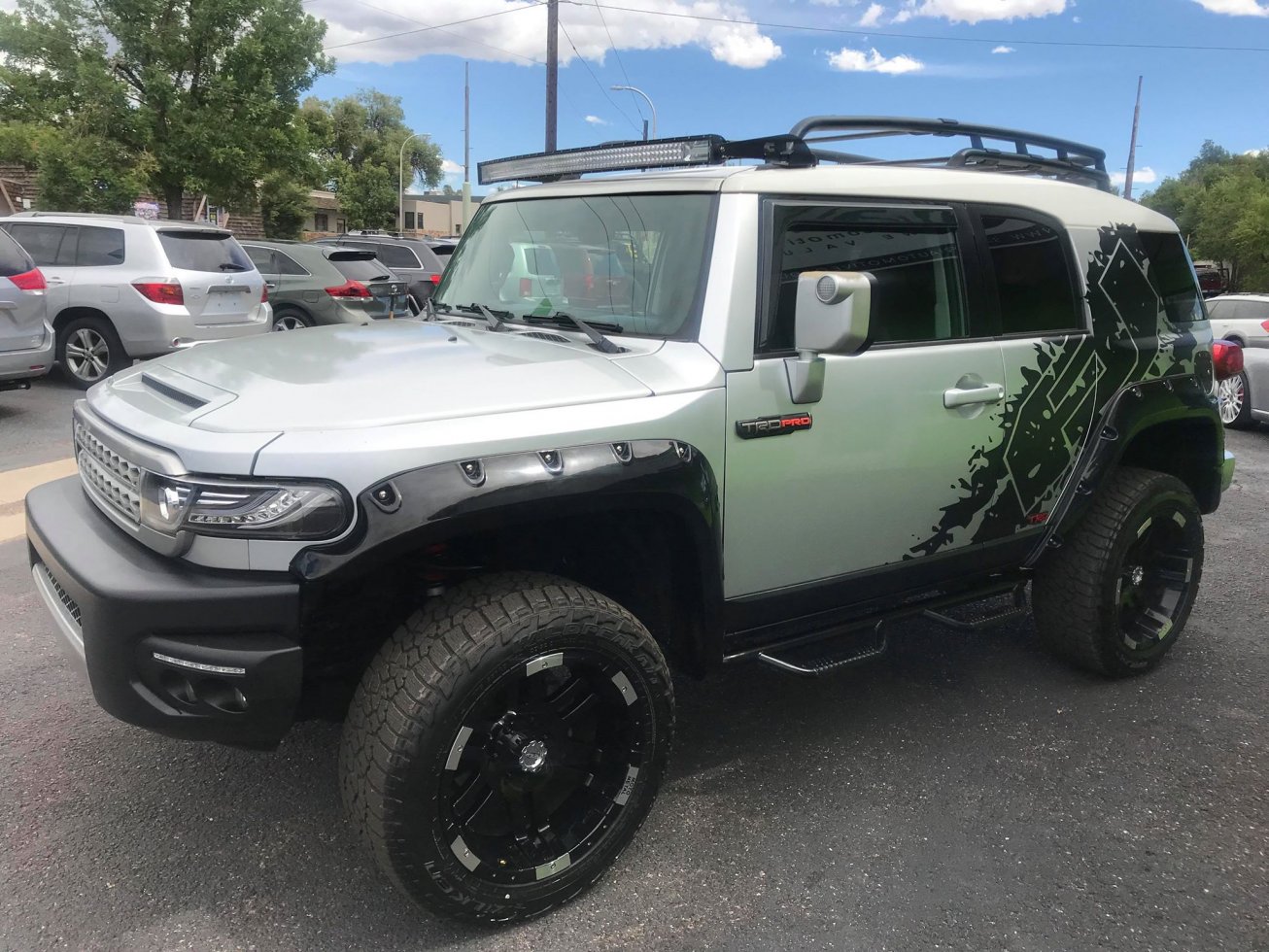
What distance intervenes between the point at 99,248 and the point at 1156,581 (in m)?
9.90

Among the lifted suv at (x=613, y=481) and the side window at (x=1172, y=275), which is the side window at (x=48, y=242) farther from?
the side window at (x=1172, y=275)

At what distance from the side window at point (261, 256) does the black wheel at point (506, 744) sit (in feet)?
39.8

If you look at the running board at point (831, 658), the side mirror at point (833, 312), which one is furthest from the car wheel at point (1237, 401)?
the side mirror at point (833, 312)

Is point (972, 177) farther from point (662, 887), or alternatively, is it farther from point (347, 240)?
point (347, 240)

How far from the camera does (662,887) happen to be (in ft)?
8.71

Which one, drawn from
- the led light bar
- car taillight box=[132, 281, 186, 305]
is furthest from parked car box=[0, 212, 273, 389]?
the led light bar

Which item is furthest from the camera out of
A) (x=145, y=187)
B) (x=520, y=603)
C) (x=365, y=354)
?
(x=145, y=187)

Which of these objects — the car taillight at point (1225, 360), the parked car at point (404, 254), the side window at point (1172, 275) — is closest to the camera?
the side window at point (1172, 275)

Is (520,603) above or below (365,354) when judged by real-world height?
below

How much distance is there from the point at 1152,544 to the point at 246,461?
140 inches

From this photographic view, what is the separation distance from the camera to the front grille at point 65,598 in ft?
7.89

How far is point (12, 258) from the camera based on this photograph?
8117mm

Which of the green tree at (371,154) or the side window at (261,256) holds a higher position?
the green tree at (371,154)

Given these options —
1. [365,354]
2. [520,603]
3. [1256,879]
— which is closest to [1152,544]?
[1256,879]
